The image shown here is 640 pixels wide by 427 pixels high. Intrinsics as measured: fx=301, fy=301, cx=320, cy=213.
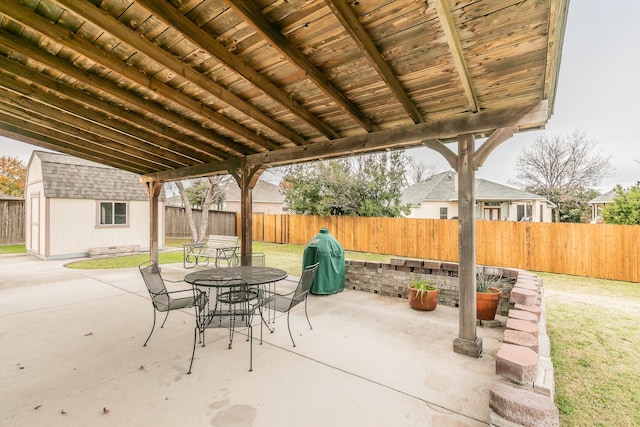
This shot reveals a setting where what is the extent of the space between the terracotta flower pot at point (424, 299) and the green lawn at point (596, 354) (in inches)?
58.2

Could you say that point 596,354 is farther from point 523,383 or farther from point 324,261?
point 324,261

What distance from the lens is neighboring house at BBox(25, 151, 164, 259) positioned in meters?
9.94

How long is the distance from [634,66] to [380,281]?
21250mm

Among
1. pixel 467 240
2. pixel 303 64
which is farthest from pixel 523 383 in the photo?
pixel 303 64

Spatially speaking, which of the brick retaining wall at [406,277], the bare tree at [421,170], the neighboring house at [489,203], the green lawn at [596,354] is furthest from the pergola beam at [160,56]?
the bare tree at [421,170]

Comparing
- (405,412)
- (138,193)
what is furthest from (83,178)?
(405,412)

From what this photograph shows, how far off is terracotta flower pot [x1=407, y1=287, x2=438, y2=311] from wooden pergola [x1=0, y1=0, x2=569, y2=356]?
50.4 inches

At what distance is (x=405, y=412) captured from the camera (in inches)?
91.1

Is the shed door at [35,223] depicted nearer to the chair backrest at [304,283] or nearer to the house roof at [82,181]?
the house roof at [82,181]

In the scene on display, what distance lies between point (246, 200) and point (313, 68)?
12.2ft

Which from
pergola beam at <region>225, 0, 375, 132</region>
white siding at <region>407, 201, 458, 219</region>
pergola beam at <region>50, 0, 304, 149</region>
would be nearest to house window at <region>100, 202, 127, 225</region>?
pergola beam at <region>50, 0, 304, 149</region>

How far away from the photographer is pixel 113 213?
37.2 ft

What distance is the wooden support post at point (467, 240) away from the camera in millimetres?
3393

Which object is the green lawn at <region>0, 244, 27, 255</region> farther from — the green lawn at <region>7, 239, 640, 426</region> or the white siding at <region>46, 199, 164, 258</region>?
the green lawn at <region>7, 239, 640, 426</region>
